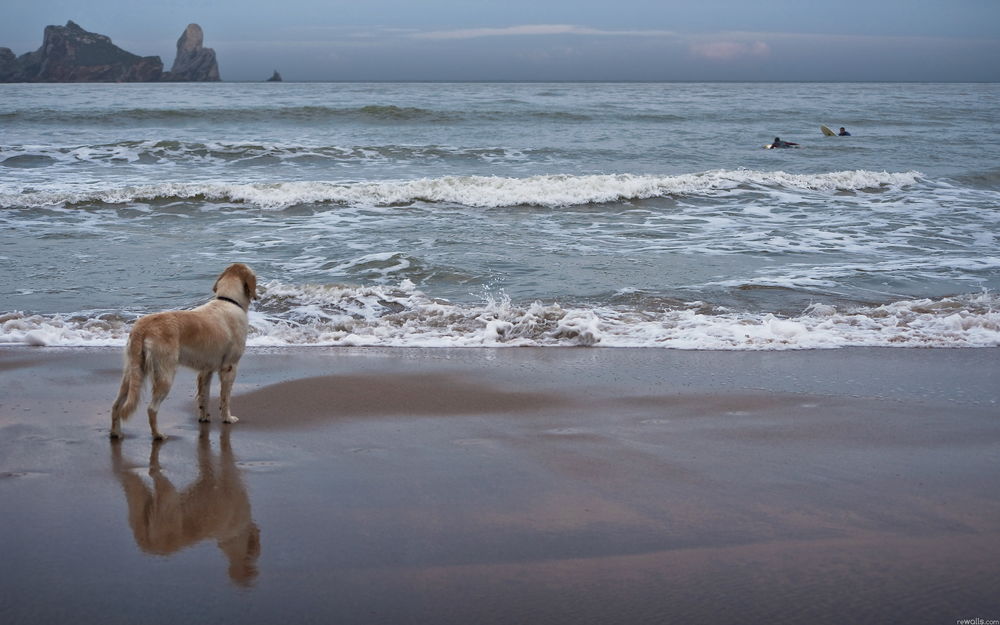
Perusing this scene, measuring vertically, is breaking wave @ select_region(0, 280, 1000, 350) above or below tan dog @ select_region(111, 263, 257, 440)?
below

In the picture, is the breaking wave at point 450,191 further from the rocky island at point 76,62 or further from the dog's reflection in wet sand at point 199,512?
the rocky island at point 76,62

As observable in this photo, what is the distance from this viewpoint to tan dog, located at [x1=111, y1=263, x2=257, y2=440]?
4836 mm

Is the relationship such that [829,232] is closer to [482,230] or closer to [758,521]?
[482,230]

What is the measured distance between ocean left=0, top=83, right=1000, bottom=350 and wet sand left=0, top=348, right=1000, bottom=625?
1497mm

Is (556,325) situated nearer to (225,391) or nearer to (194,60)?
(225,391)

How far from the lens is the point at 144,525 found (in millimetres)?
3852

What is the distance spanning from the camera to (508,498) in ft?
13.6

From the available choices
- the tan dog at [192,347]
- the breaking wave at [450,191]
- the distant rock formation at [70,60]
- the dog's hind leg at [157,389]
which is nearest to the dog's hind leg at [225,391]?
the tan dog at [192,347]

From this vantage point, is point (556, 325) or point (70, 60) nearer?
point (556, 325)

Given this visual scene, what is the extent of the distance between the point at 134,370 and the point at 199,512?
1210 mm

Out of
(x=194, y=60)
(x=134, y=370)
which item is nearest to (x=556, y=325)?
(x=134, y=370)

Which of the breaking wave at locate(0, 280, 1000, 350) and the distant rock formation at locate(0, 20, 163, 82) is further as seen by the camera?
the distant rock formation at locate(0, 20, 163, 82)

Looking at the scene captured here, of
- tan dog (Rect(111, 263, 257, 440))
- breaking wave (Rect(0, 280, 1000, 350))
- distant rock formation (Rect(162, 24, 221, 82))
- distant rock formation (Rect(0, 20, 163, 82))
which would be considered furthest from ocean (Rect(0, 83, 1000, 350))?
distant rock formation (Rect(162, 24, 221, 82))

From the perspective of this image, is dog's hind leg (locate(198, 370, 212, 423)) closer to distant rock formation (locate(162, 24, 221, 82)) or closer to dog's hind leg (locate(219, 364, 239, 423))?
dog's hind leg (locate(219, 364, 239, 423))
